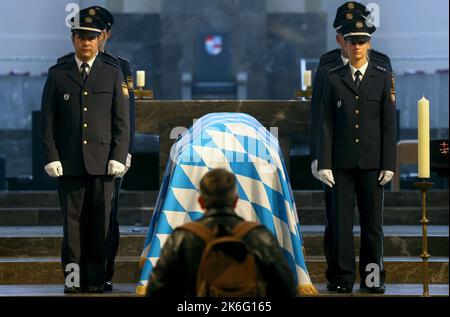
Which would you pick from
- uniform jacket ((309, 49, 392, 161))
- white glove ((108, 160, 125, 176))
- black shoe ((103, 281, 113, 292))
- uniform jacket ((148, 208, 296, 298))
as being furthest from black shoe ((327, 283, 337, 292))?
uniform jacket ((148, 208, 296, 298))

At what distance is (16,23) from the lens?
58.8 feet

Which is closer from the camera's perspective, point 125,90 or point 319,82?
point 125,90

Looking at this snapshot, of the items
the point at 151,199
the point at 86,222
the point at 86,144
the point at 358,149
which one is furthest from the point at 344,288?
the point at 151,199

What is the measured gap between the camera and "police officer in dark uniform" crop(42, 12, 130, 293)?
7.21m

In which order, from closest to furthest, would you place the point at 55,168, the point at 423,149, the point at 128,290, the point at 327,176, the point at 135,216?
the point at 423,149, the point at 55,168, the point at 327,176, the point at 128,290, the point at 135,216

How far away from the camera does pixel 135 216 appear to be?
10031 mm

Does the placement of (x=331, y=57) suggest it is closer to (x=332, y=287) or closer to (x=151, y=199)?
(x=332, y=287)

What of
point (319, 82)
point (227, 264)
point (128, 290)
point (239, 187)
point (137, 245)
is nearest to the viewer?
point (227, 264)

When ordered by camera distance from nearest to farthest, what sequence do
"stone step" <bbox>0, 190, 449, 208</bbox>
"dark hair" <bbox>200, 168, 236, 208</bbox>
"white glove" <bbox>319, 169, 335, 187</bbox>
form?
"dark hair" <bbox>200, 168, 236, 208</bbox>
"white glove" <bbox>319, 169, 335, 187</bbox>
"stone step" <bbox>0, 190, 449, 208</bbox>

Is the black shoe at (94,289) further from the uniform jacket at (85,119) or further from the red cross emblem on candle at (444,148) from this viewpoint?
the red cross emblem on candle at (444,148)

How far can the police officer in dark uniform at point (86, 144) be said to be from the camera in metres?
7.21

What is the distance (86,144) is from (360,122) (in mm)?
1574

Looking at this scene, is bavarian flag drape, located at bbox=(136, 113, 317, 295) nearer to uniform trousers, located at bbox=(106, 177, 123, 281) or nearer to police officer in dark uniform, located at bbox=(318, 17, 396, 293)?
police officer in dark uniform, located at bbox=(318, 17, 396, 293)

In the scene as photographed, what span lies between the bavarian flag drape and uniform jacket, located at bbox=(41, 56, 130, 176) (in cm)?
58
